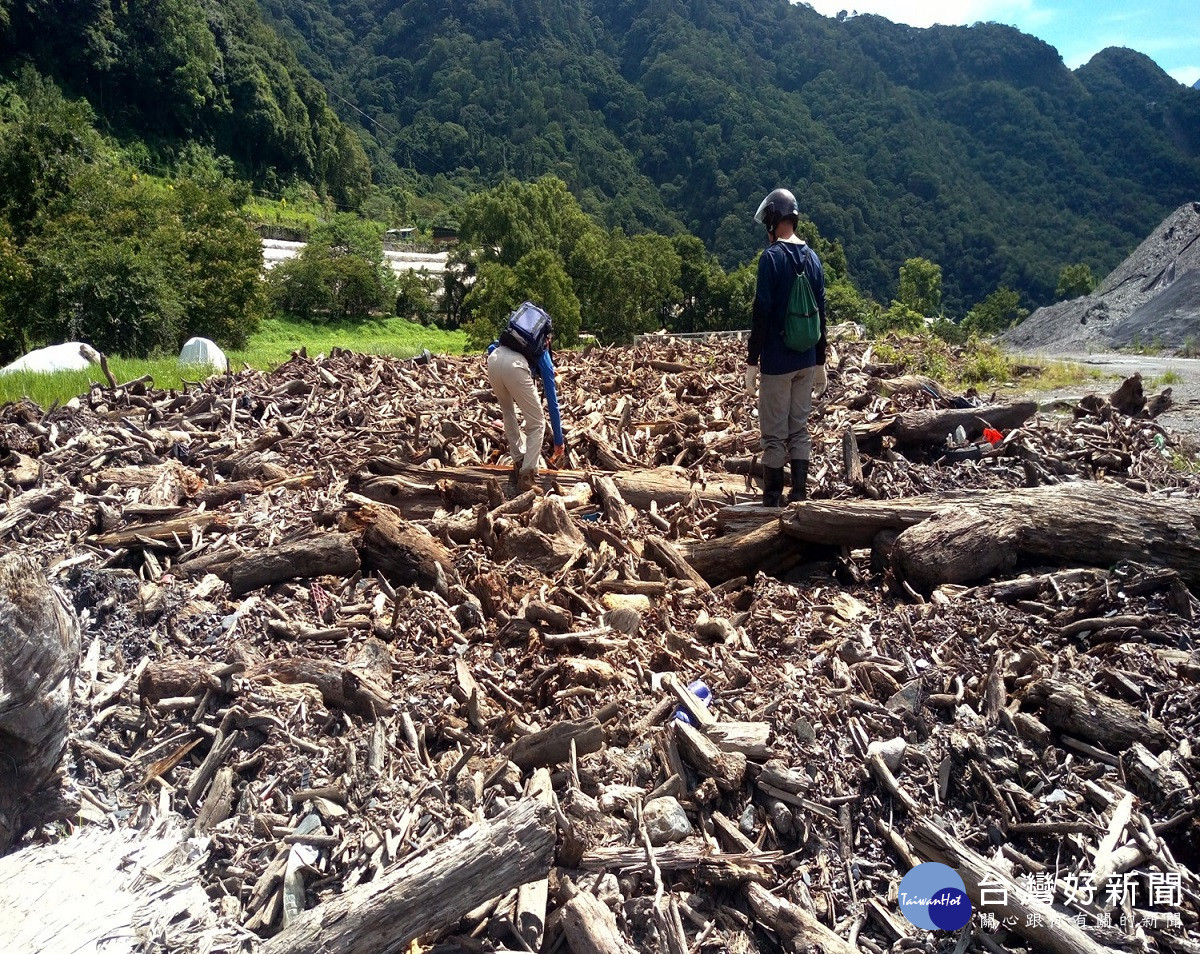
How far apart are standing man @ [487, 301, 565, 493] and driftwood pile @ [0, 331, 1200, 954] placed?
241 mm

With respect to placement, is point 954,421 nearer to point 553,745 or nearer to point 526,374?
point 526,374

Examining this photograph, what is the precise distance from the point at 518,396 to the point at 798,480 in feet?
7.17

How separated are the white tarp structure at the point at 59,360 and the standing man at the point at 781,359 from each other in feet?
33.8

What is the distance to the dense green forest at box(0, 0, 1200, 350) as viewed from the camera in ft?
99.5

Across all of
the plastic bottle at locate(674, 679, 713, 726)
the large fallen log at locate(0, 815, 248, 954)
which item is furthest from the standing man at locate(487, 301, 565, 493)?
the large fallen log at locate(0, 815, 248, 954)

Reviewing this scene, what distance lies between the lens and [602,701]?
389 centimetres

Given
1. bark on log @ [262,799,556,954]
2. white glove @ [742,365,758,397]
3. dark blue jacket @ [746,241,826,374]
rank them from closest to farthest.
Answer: bark on log @ [262,799,556,954], dark blue jacket @ [746,241,826,374], white glove @ [742,365,758,397]

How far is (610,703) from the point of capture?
149 inches

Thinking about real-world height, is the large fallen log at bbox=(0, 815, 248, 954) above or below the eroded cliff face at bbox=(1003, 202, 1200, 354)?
below

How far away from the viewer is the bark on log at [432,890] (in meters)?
2.64

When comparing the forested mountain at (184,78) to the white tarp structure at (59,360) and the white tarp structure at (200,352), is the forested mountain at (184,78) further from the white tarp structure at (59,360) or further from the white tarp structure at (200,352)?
the white tarp structure at (59,360)

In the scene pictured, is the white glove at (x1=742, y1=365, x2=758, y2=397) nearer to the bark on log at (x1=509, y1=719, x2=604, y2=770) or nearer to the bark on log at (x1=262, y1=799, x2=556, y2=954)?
the bark on log at (x1=509, y1=719, x2=604, y2=770)

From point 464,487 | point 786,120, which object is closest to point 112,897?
point 464,487

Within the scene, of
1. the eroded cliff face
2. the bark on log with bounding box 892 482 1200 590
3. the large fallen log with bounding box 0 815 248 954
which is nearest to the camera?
the large fallen log with bounding box 0 815 248 954
